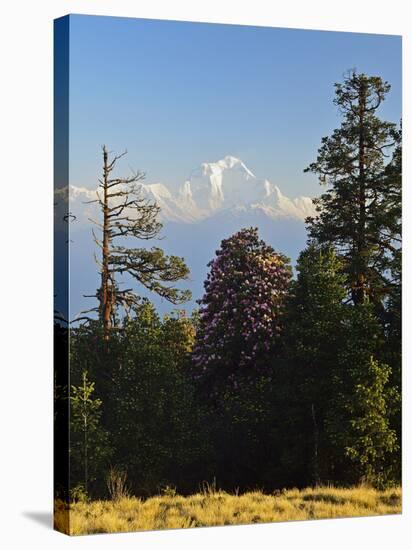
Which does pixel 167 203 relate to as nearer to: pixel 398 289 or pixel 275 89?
pixel 275 89

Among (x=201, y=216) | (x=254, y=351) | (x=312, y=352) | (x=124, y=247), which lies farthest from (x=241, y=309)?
(x=124, y=247)

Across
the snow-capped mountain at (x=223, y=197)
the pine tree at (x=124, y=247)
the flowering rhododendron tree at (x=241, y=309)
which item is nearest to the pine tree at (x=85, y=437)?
the pine tree at (x=124, y=247)

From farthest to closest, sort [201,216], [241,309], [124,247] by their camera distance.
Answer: [241,309] < [201,216] < [124,247]

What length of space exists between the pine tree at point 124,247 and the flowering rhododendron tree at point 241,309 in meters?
0.69

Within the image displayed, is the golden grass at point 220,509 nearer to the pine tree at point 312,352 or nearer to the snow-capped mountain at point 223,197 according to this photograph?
the pine tree at point 312,352

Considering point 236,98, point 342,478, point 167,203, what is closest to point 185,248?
point 167,203

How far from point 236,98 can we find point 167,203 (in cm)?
Result: 140

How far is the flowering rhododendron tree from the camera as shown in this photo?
643 inches

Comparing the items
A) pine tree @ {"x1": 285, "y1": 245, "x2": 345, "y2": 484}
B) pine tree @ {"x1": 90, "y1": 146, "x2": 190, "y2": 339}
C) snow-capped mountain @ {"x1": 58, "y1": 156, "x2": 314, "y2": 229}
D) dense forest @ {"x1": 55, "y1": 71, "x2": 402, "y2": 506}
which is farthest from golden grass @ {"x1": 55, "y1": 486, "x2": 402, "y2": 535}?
snow-capped mountain @ {"x1": 58, "y1": 156, "x2": 314, "y2": 229}

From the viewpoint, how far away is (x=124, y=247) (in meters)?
15.6

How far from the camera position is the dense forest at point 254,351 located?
50.9 ft

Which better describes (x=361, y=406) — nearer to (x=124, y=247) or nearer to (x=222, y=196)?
(x=222, y=196)

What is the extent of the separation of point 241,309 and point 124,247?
5.48 feet

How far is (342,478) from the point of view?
1675 centimetres
